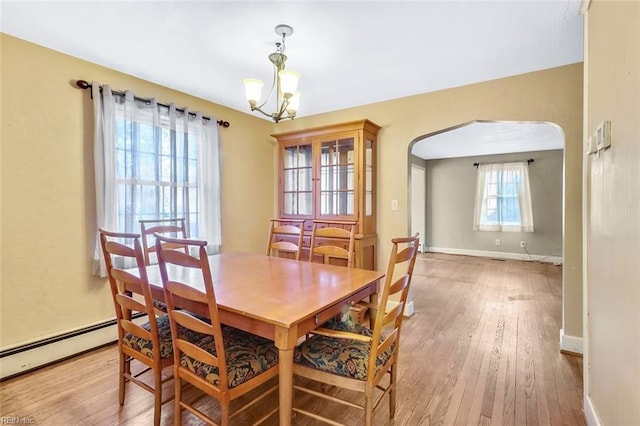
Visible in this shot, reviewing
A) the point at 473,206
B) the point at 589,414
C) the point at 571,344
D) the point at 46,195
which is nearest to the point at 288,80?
the point at 46,195

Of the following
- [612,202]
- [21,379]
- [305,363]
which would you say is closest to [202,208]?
[21,379]

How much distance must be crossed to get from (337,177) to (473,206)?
464cm

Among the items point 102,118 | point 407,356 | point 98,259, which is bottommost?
point 407,356

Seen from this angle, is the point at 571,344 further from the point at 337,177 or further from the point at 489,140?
the point at 489,140

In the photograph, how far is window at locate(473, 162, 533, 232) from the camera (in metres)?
6.09

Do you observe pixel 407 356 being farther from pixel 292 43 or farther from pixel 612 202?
pixel 292 43

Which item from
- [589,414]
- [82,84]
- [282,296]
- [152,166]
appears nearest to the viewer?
[282,296]

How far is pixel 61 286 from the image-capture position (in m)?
2.28

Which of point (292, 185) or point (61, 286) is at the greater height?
point (292, 185)

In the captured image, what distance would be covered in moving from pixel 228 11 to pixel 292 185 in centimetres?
213

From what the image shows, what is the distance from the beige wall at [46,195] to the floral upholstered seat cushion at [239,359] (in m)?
1.56

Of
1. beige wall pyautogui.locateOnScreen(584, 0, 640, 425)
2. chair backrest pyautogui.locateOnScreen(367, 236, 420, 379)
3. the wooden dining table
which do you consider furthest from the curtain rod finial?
beige wall pyautogui.locateOnScreen(584, 0, 640, 425)

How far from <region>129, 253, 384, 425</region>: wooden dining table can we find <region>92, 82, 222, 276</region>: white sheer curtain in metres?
0.91

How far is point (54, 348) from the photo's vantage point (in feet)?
7.29
